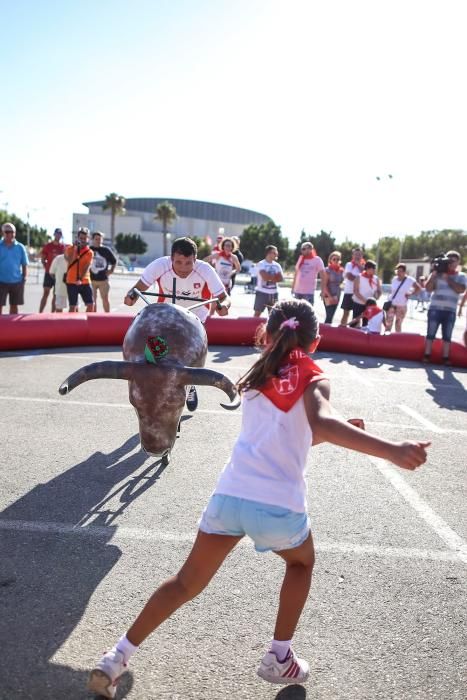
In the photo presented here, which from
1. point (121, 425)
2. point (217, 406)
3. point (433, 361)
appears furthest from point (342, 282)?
point (121, 425)

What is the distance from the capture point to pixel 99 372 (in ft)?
11.2

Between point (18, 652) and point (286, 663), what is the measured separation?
1.14m

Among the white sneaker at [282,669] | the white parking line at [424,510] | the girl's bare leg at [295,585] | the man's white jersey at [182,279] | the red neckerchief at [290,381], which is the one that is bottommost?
the white parking line at [424,510]

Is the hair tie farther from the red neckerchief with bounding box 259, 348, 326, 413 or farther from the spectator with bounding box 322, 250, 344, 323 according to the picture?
the spectator with bounding box 322, 250, 344, 323

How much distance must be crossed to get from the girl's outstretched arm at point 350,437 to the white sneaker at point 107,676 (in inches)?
45.8

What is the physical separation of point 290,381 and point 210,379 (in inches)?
47.5

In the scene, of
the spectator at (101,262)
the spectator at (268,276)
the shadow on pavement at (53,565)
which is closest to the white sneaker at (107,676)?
the shadow on pavement at (53,565)

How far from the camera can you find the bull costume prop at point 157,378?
3.41 m

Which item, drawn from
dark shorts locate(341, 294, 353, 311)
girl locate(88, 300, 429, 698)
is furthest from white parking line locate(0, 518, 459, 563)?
dark shorts locate(341, 294, 353, 311)

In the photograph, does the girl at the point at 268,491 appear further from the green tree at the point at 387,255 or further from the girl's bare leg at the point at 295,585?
the green tree at the point at 387,255

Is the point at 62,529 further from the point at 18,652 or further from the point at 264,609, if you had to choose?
the point at 264,609

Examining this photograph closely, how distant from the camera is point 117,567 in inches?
130

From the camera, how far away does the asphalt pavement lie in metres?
2.49

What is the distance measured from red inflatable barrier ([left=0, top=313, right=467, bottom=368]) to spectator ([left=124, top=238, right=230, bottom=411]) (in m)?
4.95
